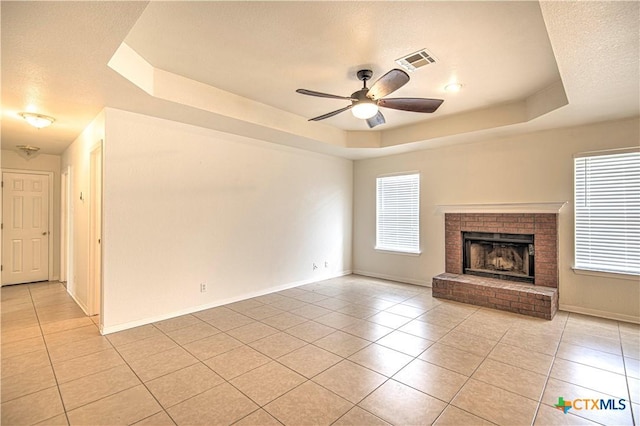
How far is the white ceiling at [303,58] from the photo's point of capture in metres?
2.09

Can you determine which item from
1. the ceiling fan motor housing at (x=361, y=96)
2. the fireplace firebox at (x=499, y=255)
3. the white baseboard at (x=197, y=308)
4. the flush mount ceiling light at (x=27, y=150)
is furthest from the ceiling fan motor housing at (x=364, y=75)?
the flush mount ceiling light at (x=27, y=150)

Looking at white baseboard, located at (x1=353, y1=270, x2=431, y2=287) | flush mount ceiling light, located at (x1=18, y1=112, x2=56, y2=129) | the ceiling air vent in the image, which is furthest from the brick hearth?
flush mount ceiling light, located at (x1=18, y1=112, x2=56, y2=129)

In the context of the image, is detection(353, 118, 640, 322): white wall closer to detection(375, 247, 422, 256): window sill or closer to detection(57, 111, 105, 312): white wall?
detection(375, 247, 422, 256): window sill

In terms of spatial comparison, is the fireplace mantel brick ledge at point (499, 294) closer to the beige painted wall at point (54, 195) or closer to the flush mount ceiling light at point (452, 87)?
the flush mount ceiling light at point (452, 87)

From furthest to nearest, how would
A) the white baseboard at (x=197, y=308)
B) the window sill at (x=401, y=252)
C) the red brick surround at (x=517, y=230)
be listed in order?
1. the window sill at (x=401, y=252)
2. the red brick surround at (x=517, y=230)
3. the white baseboard at (x=197, y=308)

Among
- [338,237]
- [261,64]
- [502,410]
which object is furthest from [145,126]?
[502,410]

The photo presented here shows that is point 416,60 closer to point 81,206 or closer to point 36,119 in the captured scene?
point 36,119

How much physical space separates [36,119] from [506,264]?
701cm

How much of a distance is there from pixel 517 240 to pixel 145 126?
564 centimetres

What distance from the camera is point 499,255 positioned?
505cm

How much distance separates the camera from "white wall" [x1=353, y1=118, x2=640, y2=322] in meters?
3.97

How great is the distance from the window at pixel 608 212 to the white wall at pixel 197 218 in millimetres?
4141

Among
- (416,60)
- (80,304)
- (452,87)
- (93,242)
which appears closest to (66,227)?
(80,304)

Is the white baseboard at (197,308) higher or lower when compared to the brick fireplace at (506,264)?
lower
